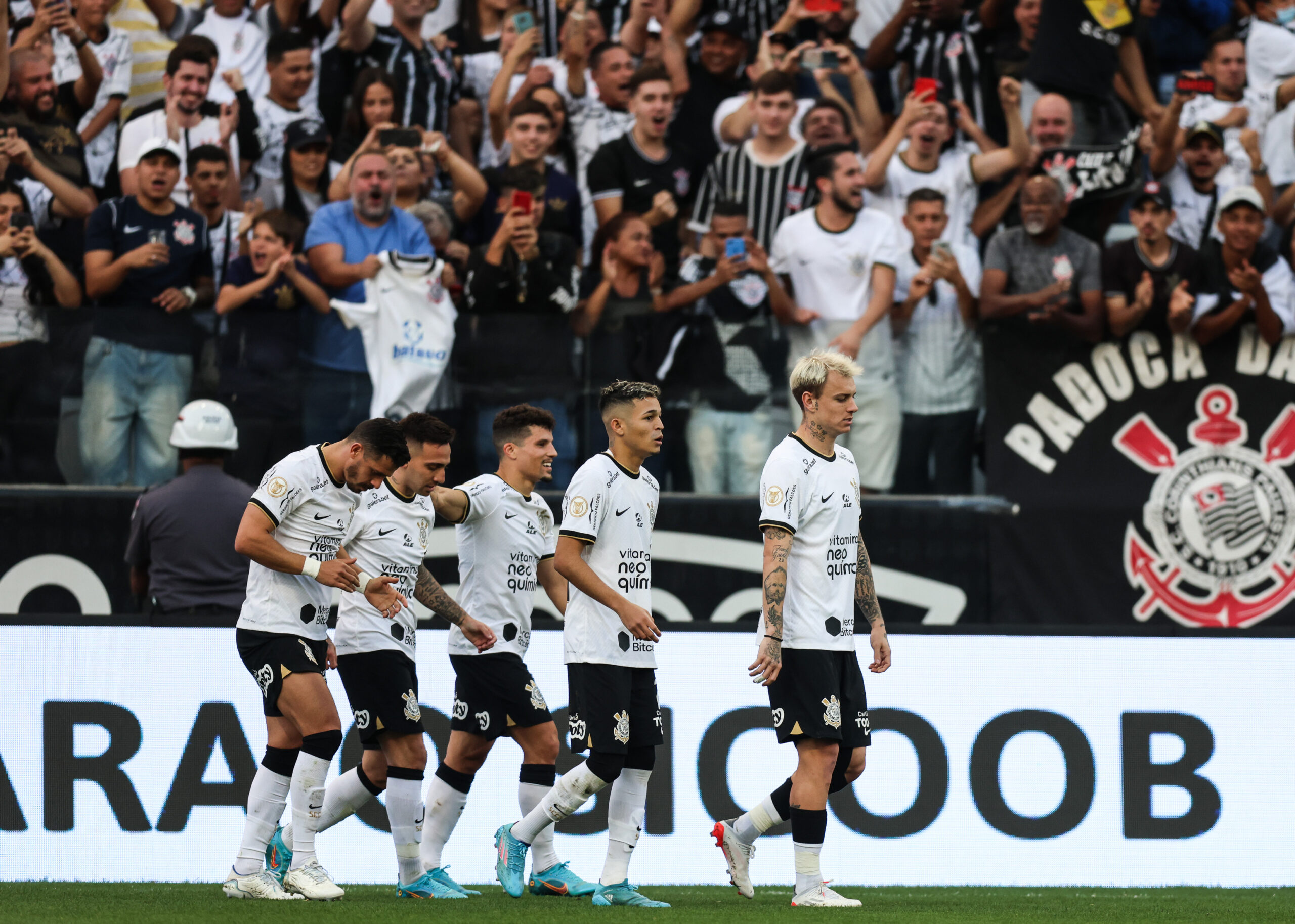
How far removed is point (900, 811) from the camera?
816 cm

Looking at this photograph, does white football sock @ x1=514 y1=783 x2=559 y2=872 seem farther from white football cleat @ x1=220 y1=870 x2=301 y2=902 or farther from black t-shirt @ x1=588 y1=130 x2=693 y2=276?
black t-shirt @ x1=588 y1=130 x2=693 y2=276

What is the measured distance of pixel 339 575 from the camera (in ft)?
20.5

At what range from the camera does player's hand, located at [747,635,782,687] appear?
20.2 ft

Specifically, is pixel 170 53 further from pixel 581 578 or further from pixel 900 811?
pixel 900 811

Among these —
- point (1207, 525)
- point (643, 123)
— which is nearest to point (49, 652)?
point (643, 123)

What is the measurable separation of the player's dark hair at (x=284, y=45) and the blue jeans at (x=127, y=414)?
2966 millimetres

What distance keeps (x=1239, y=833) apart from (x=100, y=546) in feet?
22.5

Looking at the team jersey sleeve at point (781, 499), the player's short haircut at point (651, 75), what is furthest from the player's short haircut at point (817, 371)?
the player's short haircut at point (651, 75)

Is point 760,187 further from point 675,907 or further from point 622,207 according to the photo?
point 675,907

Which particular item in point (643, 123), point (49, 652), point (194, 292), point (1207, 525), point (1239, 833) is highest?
point (643, 123)

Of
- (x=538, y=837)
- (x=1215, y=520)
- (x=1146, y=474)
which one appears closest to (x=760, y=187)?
(x=1146, y=474)

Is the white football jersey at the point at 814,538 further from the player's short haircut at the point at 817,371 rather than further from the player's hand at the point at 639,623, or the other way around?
the player's hand at the point at 639,623

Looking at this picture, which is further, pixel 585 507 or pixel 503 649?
pixel 503 649

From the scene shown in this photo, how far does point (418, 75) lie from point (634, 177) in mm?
1843
